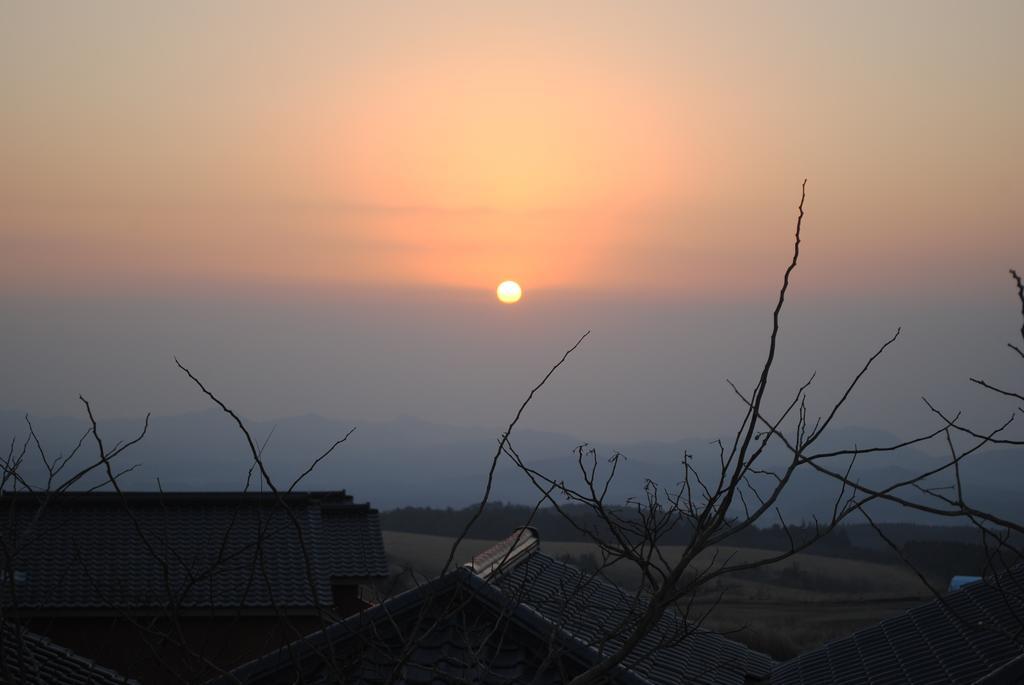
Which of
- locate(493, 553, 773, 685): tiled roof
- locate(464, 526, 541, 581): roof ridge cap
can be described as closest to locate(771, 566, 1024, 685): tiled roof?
locate(493, 553, 773, 685): tiled roof

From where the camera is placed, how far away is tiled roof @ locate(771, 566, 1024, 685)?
289 inches

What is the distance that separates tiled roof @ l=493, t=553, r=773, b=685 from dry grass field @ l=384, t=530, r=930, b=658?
12.5 meters

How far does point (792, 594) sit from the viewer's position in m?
36.5

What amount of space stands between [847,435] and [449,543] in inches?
4300

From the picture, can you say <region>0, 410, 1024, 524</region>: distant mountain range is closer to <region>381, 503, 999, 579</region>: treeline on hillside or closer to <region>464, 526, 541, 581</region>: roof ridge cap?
<region>381, 503, 999, 579</region>: treeline on hillside

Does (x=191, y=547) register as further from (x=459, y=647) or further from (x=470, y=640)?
(x=470, y=640)

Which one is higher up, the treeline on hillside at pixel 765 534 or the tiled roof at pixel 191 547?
the tiled roof at pixel 191 547

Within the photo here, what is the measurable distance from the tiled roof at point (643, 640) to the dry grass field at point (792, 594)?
12489 millimetres

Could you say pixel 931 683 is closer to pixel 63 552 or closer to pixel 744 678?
pixel 744 678

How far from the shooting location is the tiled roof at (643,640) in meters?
6.88

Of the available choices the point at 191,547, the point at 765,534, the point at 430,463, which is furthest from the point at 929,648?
the point at 430,463

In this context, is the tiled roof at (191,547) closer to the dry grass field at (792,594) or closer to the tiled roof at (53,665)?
the tiled roof at (53,665)

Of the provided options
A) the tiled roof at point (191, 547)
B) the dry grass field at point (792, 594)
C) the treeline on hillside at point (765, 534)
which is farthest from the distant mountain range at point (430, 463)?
the tiled roof at point (191, 547)

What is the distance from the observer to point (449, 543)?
4869 cm
